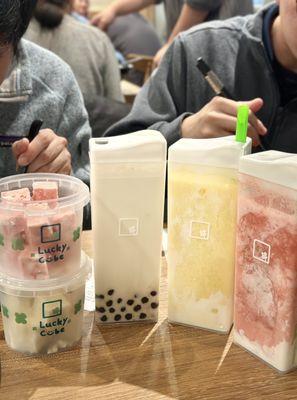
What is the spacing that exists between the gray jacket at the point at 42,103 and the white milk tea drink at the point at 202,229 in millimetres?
543

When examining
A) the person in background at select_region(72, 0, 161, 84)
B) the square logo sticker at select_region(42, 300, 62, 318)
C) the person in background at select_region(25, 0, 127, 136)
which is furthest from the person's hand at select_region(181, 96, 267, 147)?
the person in background at select_region(72, 0, 161, 84)

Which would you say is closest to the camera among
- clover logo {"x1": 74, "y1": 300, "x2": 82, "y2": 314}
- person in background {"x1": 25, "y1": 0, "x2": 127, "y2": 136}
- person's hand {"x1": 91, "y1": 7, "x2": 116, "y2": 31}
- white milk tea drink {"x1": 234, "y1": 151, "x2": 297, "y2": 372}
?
white milk tea drink {"x1": 234, "y1": 151, "x2": 297, "y2": 372}

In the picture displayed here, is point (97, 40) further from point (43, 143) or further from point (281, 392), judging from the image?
point (281, 392)

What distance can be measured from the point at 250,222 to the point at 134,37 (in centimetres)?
344

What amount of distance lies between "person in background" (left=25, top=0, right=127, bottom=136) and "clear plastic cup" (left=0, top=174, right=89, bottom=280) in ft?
4.84

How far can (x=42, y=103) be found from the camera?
1.24 meters

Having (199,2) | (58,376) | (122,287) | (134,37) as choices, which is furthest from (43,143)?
(134,37)

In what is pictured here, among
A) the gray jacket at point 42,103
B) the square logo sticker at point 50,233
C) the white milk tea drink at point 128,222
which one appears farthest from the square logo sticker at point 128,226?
the gray jacket at point 42,103

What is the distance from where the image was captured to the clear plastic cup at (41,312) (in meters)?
0.68

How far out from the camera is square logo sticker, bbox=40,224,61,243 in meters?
0.66

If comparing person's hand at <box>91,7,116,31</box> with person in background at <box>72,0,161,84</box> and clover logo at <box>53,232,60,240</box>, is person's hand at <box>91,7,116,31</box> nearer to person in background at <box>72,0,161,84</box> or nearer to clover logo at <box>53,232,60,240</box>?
person in background at <box>72,0,161,84</box>

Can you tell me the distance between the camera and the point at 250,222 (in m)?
0.67

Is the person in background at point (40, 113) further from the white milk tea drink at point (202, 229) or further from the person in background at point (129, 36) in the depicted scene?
the person in background at point (129, 36)

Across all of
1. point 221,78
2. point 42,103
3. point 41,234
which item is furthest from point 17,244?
point 221,78
